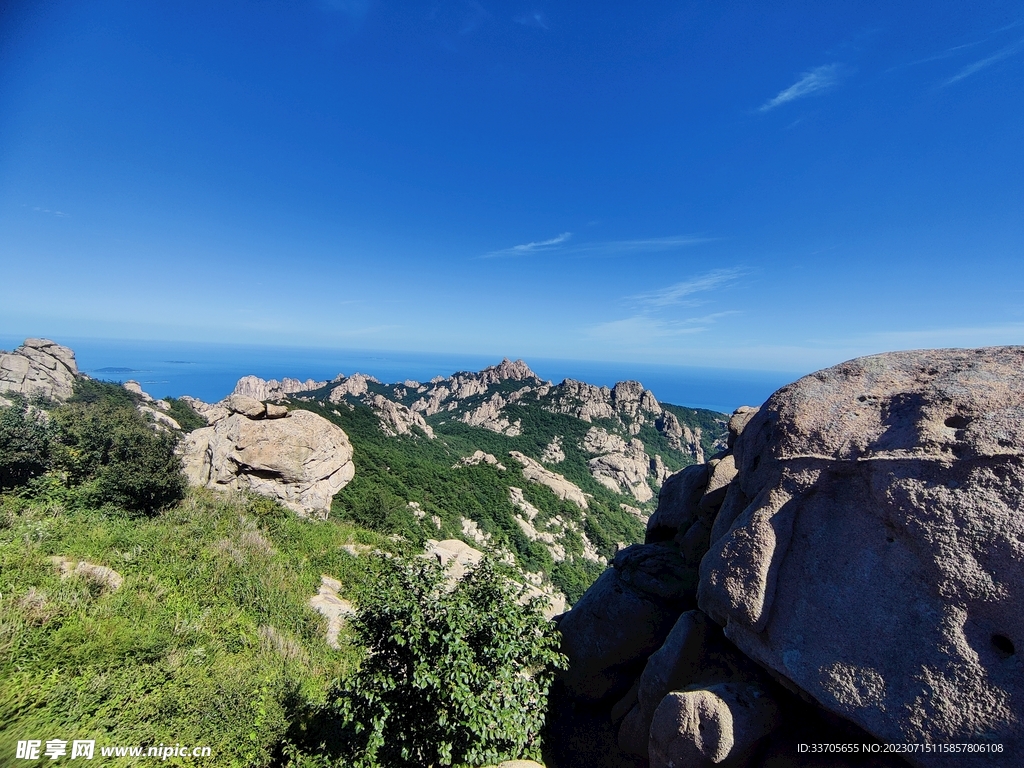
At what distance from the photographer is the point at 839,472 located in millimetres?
6340

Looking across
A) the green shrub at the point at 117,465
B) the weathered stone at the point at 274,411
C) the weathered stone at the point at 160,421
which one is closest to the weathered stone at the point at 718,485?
the green shrub at the point at 117,465

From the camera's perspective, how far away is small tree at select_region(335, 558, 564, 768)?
5.32 m

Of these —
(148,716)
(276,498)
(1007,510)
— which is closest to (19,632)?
(148,716)

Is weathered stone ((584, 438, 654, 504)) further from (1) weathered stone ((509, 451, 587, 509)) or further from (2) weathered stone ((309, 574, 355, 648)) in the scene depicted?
(2) weathered stone ((309, 574, 355, 648))

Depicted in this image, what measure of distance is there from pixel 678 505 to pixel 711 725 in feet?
21.6

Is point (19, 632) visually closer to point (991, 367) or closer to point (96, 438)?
point (96, 438)

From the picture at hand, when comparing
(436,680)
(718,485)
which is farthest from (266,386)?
(436,680)

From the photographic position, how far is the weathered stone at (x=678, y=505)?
37.5ft

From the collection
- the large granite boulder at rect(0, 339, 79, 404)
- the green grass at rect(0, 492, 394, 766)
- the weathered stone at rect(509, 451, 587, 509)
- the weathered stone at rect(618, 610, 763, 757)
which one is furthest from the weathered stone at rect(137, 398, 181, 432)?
the weathered stone at rect(509, 451, 587, 509)

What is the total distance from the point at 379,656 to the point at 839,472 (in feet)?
25.5

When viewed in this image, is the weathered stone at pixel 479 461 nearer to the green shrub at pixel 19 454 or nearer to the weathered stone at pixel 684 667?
the green shrub at pixel 19 454

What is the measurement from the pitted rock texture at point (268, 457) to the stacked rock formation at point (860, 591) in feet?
55.7

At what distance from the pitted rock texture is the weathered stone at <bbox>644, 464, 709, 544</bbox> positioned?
1653 centimetres

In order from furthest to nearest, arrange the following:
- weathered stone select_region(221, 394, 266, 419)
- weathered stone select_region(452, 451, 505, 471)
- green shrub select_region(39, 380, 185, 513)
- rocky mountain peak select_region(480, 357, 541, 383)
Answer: rocky mountain peak select_region(480, 357, 541, 383) → weathered stone select_region(452, 451, 505, 471) → weathered stone select_region(221, 394, 266, 419) → green shrub select_region(39, 380, 185, 513)
